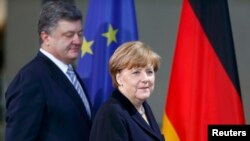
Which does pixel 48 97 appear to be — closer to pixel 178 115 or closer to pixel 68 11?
pixel 68 11

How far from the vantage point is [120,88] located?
7.96 feet

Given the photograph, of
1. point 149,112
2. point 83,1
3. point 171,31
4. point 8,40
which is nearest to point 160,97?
point 171,31

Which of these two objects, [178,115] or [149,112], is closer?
[149,112]

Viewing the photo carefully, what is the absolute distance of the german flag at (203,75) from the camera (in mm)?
3045

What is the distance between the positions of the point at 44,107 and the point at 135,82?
0.38 metres

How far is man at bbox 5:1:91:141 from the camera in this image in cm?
240

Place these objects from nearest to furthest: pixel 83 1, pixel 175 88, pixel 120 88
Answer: pixel 120 88 < pixel 175 88 < pixel 83 1

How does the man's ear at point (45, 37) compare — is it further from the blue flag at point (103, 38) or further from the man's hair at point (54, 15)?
the blue flag at point (103, 38)

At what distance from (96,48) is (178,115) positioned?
550 millimetres

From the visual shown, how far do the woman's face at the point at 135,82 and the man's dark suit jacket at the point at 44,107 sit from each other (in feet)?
0.84

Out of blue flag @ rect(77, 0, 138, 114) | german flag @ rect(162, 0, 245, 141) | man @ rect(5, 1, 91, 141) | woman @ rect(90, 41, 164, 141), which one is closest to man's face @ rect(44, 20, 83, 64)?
man @ rect(5, 1, 91, 141)

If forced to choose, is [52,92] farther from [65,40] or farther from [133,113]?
[133,113]

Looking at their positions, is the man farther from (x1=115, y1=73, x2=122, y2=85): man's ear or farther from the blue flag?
the blue flag

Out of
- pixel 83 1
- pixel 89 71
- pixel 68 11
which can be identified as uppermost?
pixel 83 1
